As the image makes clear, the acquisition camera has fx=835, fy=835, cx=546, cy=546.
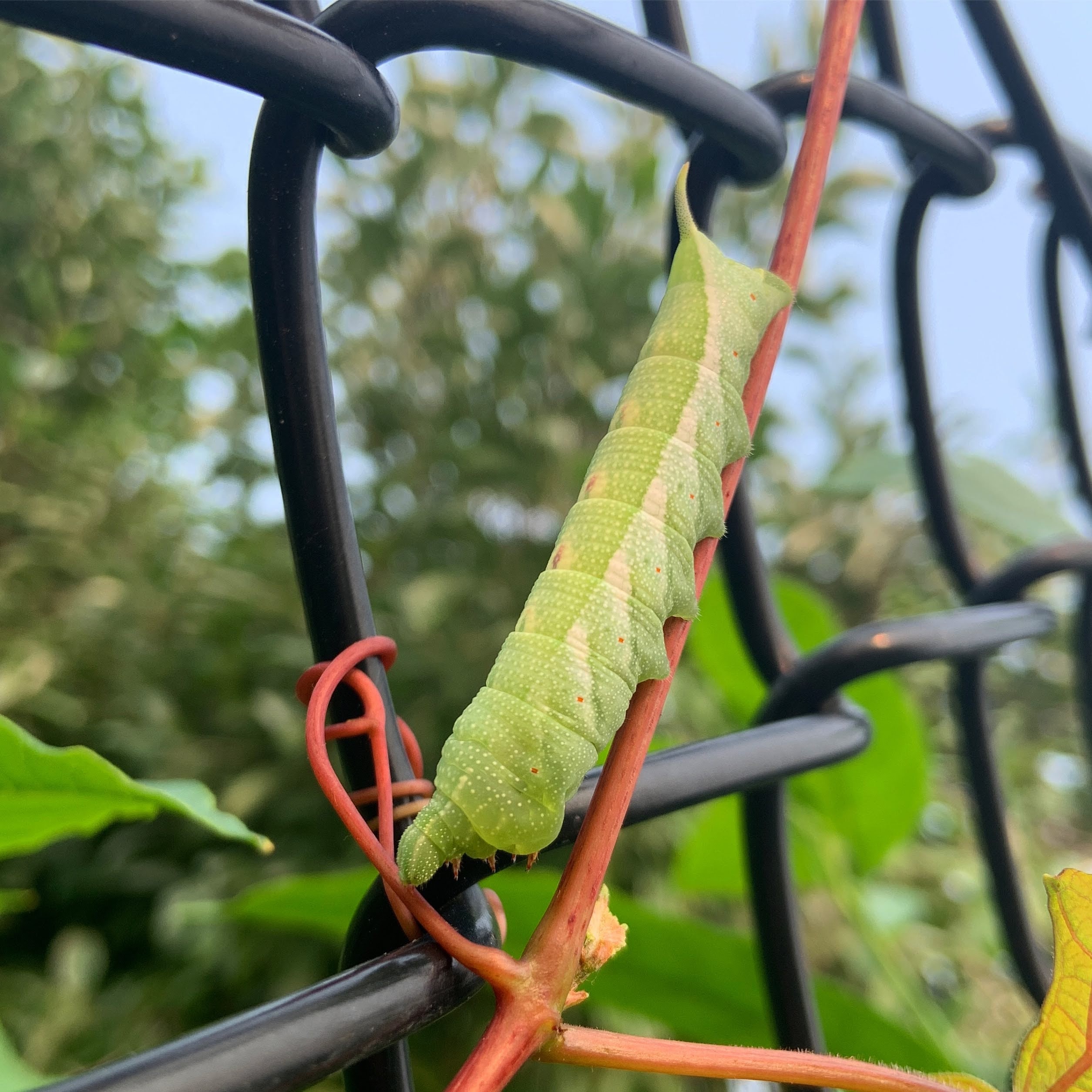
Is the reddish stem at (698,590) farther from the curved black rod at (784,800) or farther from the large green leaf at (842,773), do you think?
the large green leaf at (842,773)

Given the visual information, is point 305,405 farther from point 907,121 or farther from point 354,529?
point 907,121

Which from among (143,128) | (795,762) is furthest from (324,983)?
(143,128)

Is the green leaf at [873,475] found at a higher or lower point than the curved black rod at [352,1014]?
higher

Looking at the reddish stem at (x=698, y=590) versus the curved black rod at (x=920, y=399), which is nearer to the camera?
the reddish stem at (x=698, y=590)

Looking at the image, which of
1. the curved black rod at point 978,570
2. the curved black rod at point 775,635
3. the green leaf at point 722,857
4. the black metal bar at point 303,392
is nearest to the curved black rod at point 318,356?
the black metal bar at point 303,392

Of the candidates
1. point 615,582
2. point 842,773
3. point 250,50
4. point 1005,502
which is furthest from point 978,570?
point 250,50

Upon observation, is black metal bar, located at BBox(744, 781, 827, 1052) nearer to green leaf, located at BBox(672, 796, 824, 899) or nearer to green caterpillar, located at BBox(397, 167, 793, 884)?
green caterpillar, located at BBox(397, 167, 793, 884)
